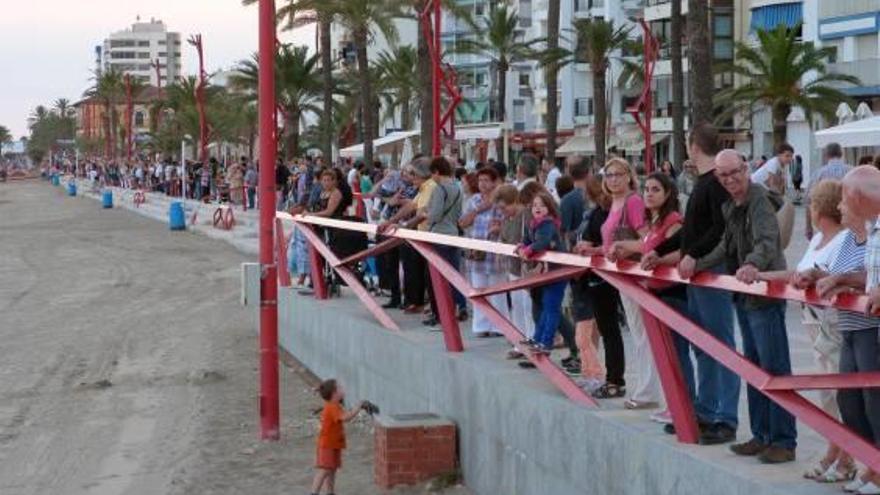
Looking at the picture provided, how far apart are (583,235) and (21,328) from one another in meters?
14.3

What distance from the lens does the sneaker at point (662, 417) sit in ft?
25.4

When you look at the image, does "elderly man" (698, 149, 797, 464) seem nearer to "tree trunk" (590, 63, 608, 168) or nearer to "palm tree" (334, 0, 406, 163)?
"palm tree" (334, 0, 406, 163)

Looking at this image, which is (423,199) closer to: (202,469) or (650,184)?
(202,469)

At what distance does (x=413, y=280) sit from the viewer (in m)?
13.8

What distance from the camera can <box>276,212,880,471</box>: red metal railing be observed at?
5.89m

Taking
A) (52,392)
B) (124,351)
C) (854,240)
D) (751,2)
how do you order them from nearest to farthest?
(854,240), (52,392), (124,351), (751,2)

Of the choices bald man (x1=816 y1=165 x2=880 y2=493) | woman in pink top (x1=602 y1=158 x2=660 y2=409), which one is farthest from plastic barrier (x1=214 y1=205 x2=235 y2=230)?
bald man (x1=816 y1=165 x2=880 y2=493)

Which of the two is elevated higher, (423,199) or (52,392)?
(423,199)

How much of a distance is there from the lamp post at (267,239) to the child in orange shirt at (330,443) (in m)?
2.31

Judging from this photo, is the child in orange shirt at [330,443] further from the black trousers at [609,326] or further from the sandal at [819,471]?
the sandal at [819,471]

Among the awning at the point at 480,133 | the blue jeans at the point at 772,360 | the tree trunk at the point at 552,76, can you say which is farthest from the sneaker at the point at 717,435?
the awning at the point at 480,133

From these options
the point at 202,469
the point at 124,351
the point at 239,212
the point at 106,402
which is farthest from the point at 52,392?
the point at 239,212

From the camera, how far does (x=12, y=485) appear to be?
1150cm

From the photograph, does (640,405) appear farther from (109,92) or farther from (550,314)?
(109,92)
